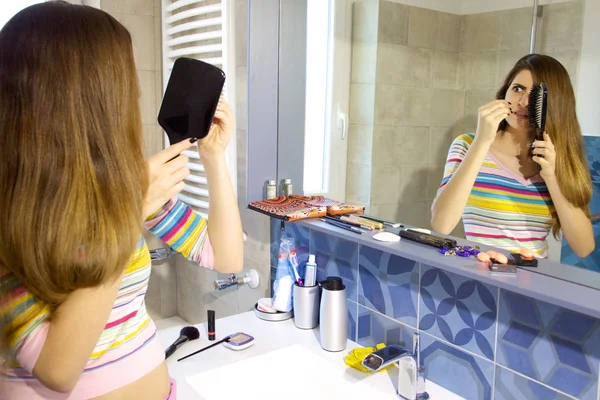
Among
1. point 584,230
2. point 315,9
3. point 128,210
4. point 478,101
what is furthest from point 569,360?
point 315,9

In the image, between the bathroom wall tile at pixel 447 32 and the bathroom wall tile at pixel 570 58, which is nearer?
the bathroom wall tile at pixel 570 58

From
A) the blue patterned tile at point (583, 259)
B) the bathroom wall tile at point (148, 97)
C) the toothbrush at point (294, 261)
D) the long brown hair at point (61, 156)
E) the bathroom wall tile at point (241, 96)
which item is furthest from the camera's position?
the bathroom wall tile at point (148, 97)

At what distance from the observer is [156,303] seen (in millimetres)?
2428

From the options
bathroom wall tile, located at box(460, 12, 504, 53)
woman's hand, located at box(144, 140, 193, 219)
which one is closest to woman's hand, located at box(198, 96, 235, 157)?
woman's hand, located at box(144, 140, 193, 219)

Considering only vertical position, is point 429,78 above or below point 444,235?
above

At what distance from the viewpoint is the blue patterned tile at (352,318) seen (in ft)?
4.72

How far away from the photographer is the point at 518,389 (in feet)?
3.50

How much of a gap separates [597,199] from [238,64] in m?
1.15

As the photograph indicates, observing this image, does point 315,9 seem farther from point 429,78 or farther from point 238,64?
point 429,78

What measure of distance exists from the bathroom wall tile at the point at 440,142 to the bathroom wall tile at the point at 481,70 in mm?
109

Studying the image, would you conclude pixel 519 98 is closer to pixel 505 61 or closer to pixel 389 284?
pixel 505 61

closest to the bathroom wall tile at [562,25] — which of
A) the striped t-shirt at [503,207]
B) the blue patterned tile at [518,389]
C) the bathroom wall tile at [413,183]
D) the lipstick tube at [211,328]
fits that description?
the striped t-shirt at [503,207]

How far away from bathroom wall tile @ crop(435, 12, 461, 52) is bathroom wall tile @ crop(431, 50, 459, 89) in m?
0.01

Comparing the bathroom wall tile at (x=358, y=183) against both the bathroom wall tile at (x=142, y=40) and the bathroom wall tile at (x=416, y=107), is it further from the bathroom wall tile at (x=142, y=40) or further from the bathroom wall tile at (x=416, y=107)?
the bathroom wall tile at (x=142, y=40)
